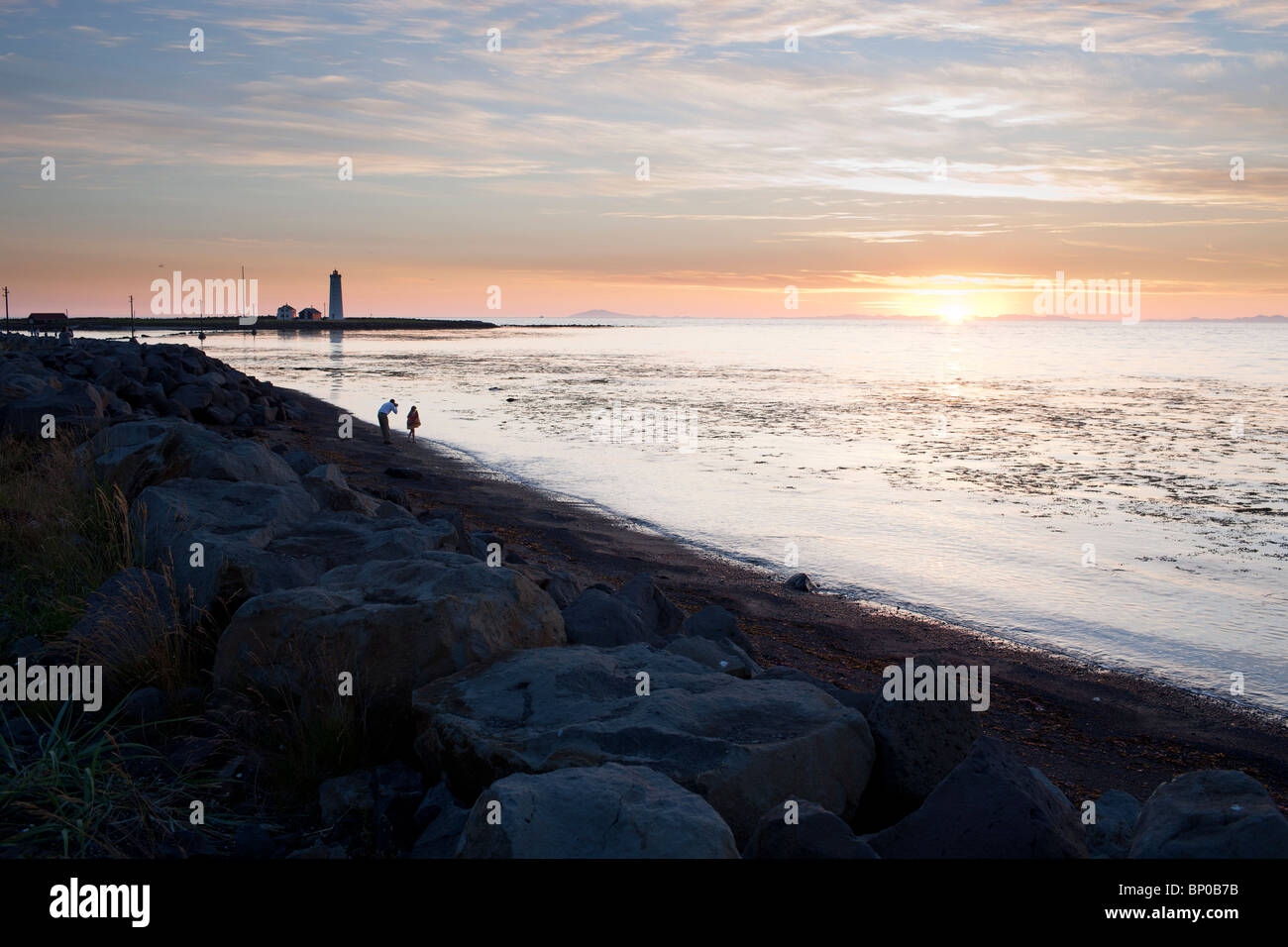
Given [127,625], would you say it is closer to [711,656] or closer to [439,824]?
[439,824]

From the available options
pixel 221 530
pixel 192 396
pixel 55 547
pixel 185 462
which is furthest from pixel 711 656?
pixel 192 396

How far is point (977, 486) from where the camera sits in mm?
19391

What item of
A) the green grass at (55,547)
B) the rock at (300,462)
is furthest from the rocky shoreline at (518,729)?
the rock at (300,462)

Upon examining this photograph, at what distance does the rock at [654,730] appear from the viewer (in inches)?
171

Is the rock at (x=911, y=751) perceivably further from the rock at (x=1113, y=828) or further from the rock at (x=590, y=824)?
the rock at (x=590, y=824)

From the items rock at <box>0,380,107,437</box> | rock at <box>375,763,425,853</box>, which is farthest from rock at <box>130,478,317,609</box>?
rock at <box>0,380,107,437</box>

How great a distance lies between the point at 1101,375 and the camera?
54031 mm

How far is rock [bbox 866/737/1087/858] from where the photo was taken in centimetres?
390

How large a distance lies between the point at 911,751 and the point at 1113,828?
1.00 meters

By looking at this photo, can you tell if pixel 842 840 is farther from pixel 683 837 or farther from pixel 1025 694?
pixel 1025 694

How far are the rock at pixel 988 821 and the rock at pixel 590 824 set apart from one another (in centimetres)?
102

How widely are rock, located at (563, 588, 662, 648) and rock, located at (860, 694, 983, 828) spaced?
2.10m

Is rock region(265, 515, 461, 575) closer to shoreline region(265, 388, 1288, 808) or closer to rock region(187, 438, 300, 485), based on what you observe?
rock region(187, 438, 300, 485)
